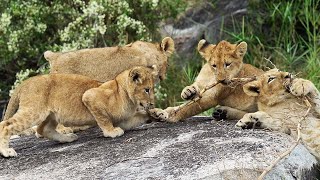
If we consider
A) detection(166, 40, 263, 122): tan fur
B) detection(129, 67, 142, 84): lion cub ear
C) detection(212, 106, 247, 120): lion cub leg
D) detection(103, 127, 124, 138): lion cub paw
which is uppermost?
detection(129, 67, 142, 84): lion cub ear

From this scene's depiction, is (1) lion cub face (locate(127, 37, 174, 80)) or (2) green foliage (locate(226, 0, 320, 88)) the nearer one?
(1) lion cub face (locate(127, 37, 174, 80))

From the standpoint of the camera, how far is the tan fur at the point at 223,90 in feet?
27.6

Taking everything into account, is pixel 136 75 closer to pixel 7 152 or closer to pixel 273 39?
pixel 7 152

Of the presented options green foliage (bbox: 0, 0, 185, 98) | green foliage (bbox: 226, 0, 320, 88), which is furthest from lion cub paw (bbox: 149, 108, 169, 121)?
green foliage (bbox: 226, 0, 320, 88)

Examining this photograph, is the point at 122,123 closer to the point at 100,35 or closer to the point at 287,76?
the point at 287,76

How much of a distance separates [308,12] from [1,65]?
496 cm

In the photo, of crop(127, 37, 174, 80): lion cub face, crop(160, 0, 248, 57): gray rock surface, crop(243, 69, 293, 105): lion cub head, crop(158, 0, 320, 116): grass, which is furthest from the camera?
crop(160, 0, 248, 57): gray rock surface

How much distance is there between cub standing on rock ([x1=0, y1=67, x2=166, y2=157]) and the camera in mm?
7859

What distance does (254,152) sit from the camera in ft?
22.6

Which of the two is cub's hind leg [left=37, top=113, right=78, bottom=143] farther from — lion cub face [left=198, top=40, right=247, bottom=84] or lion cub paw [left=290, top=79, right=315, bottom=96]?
lion cub paw [left=290, top=79, right=315, bottom=96]

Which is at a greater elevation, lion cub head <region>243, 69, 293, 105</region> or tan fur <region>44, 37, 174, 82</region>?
tan fur <region>44, 37, 174, 82</region>

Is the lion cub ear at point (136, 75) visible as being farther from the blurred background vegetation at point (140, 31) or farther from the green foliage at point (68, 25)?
the green foliage at point (68, 25)

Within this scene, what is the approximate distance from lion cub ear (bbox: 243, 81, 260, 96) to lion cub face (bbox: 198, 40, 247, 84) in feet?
0.94

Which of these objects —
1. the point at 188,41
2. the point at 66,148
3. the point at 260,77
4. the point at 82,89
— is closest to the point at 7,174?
the point at 66,148
